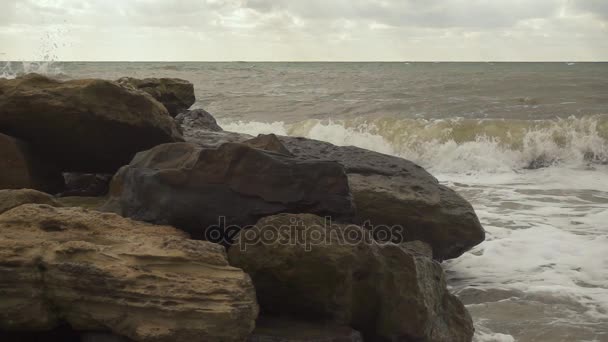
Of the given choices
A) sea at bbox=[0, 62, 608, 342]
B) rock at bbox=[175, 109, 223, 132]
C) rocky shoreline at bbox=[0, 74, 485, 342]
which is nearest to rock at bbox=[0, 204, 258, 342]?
rocky shoreline at bbox=[0, 74, 485, 342]

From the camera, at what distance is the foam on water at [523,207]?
182 inches

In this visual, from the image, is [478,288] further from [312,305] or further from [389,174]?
[312,305]

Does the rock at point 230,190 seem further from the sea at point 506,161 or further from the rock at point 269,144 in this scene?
the sea at point 506,161

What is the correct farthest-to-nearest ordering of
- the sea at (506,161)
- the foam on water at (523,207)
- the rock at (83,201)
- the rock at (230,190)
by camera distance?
the sea at (506,161), the foam on water at (523,207), the rock at (83,201), the rock at (230,190)

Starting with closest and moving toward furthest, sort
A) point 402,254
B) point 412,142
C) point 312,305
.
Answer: point 312,305 < point 402,254 < point 412,142

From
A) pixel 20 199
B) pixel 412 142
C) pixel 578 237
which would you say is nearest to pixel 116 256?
pixel 20 199

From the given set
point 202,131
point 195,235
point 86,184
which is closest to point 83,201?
point 86,184

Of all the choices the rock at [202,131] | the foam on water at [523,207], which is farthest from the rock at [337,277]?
the rock at [202,131]

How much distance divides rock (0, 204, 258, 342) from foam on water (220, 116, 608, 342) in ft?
6.92

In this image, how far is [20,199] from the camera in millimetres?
3391

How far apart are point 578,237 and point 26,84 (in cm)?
518

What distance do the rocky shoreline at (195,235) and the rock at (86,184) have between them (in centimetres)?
2

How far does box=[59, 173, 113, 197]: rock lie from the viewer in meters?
4.93

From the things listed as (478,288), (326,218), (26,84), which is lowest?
(478,288)
